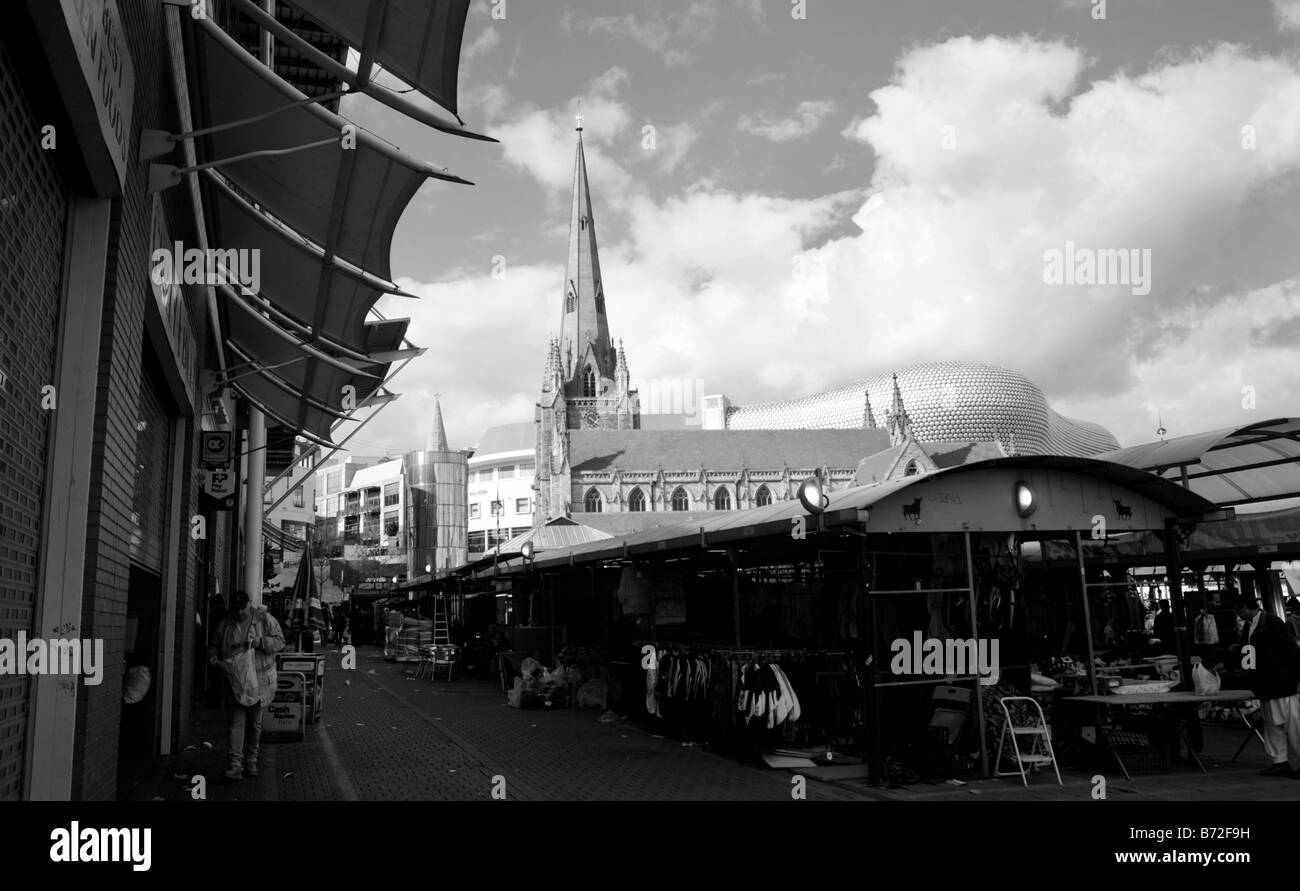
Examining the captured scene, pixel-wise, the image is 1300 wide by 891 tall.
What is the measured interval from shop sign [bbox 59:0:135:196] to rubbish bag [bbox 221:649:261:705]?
16.3 ft

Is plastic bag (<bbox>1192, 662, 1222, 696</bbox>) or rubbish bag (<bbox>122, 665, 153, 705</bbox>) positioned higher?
rubbish bag (<bbox>122, 665, 153, 705</bbox>)

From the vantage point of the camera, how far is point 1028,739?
10539 mm

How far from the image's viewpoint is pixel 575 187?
9831 cm

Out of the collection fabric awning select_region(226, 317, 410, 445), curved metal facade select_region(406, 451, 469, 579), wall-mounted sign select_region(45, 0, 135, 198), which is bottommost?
wall-mounted sign select_region(45, 0, 135, 198)

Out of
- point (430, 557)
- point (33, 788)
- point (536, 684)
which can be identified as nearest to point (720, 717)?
point (536, 684)

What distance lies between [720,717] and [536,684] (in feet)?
18.9

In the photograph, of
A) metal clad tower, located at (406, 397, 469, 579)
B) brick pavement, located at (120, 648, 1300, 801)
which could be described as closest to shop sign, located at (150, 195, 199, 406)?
brick pavement, located at (120, 648, 1300, 801)

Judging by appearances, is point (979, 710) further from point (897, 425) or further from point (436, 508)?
point (436, 508)

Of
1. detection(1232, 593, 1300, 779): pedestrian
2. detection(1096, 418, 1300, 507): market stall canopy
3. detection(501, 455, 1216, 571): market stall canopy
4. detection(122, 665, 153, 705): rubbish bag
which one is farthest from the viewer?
detection(1096, 418, 1300, 507): market stall canopy

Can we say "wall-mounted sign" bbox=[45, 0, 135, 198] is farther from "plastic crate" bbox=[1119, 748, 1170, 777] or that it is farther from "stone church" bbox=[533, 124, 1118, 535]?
"stone church" bbox=[533, 124, 1118, 535]

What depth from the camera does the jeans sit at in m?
9.10

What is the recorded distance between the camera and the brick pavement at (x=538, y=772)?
878 cm

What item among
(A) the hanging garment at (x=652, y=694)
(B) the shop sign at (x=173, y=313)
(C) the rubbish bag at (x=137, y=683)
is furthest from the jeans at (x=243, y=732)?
(A) the hanging garment at (x=652, y=694)
